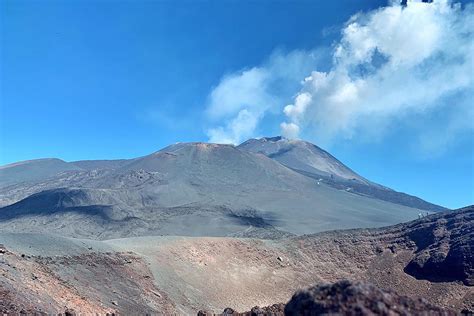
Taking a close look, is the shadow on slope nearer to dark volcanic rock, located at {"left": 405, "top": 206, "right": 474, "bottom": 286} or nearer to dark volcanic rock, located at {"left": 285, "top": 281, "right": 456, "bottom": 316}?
dark volcanic rock, located at {"left": 405, "top": 206, "right": 474, "bottom": 286}

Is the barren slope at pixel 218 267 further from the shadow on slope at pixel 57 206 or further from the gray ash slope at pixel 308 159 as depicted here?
the gray ash slope at pixel 308 159

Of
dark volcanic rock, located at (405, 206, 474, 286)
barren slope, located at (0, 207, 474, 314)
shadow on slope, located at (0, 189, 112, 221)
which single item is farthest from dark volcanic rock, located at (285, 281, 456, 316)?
shadow on slope, located at (0, 189, 112, 221)

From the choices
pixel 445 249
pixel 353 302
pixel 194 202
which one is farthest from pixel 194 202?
pixel 353 302

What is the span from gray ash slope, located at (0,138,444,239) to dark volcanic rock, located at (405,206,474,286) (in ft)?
60.0

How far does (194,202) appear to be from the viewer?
88.0 m

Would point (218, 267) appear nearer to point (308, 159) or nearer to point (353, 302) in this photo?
point (353, 302)

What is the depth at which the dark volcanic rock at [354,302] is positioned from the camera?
7.72 m

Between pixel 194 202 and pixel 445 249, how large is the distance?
2071 inches

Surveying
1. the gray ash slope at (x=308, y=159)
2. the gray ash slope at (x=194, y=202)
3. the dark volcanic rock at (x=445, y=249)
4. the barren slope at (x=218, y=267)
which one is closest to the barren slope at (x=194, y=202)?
the gray ash slope at (x=194, y=202)

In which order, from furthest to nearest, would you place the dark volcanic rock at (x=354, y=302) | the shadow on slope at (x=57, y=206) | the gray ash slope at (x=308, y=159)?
1. the gray ash slope at (x=308, y=159)
2. the shadow on slope at (x=57, y=206)
3. the dark volcanic rock at (x=354, y=302)

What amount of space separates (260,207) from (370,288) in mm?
76836

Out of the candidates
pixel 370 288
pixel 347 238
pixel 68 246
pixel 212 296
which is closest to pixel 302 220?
pixel 347 238

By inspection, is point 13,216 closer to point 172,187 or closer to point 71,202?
point 71,202

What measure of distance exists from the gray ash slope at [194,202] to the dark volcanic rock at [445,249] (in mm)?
18300
